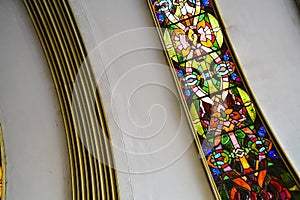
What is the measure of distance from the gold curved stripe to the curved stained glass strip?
0.98m

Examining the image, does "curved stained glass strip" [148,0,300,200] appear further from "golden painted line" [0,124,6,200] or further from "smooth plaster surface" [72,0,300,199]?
"golden painted line" [0,124,6,200]

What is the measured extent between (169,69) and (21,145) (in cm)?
177

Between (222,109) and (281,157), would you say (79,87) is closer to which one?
(222,109)

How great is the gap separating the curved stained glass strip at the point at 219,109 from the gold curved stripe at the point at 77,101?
980mm

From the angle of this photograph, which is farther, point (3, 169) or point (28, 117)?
point (28, 117)

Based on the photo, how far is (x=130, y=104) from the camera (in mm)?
4570

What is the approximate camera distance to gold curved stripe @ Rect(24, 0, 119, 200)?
13.4ft

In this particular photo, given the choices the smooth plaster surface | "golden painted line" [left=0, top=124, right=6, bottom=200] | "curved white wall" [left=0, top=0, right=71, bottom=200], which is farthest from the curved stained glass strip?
"golden painted line" [left=0, top=124, right=6, bottom=200]

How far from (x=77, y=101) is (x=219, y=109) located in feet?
5.03

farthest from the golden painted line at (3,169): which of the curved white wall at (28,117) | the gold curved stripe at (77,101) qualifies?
the gold curved stripe at (77,101)

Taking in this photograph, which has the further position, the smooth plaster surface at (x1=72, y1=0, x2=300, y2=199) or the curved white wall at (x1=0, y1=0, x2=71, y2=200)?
the smooth plaster surface at (x1=72, y1=0, x2=300, y2=199)

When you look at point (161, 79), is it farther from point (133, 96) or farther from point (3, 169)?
point (3, 169)

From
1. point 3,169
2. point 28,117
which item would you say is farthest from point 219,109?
point 3,169

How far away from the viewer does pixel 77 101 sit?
4445 millimetres
